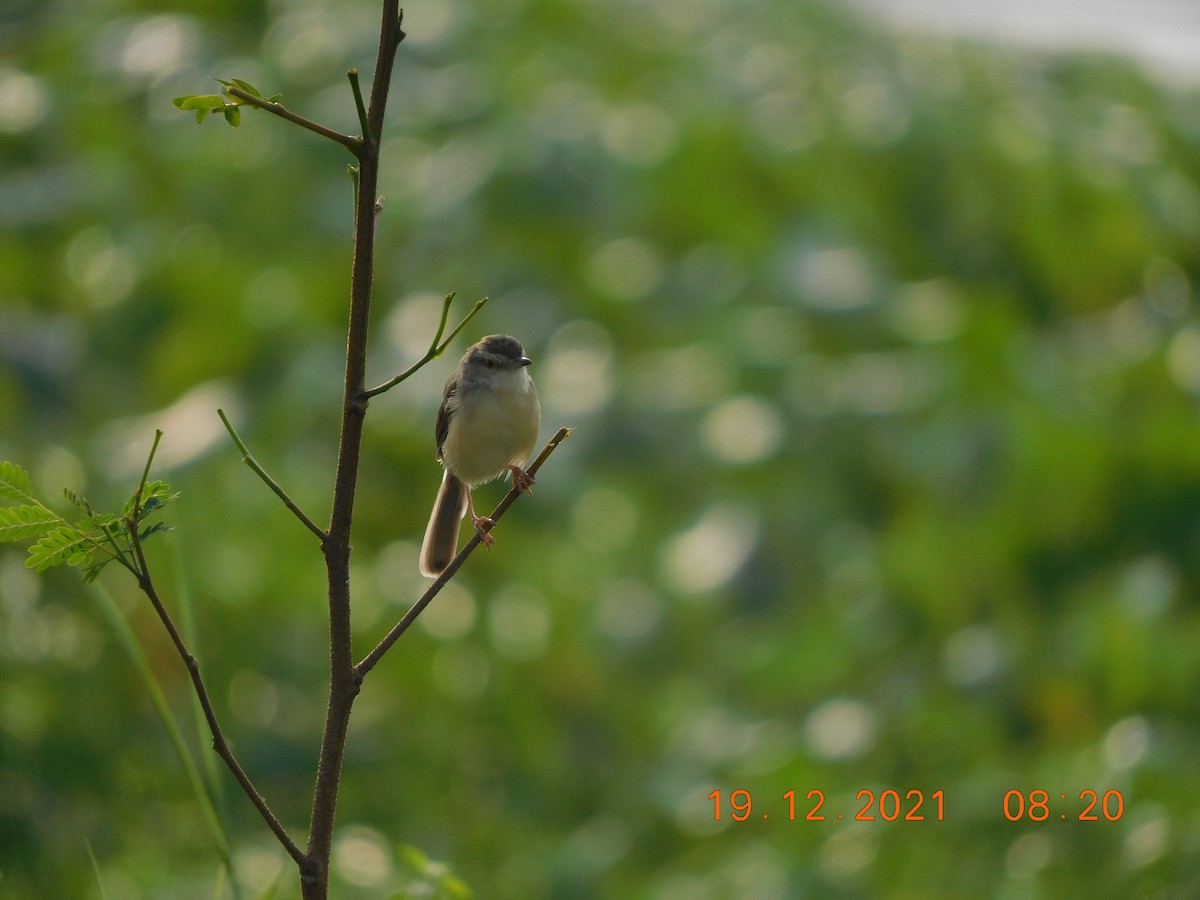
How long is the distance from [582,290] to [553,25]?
9.63 ft

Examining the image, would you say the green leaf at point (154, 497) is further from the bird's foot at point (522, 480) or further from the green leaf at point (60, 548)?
the bird's foot at point (522, 480)

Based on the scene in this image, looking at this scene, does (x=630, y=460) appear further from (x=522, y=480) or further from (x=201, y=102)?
(x=201, y=102)

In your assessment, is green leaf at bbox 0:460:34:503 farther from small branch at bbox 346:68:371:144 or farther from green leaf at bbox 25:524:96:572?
small branch at bbox 346:68:371:144

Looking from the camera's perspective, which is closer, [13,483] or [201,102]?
[201,102]

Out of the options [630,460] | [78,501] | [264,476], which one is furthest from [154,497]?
[630,460]

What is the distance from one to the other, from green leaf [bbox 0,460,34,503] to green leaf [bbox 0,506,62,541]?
0.06ft

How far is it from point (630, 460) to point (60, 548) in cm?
425

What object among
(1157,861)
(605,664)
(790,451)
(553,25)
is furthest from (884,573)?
(553,25)

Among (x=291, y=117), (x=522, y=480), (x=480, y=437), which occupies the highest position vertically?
(x=480, y=437)

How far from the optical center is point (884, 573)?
498cm

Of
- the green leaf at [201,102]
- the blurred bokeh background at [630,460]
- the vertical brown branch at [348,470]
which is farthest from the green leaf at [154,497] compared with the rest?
the blurred bokeh background at [630,460]

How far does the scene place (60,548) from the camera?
4.61ft

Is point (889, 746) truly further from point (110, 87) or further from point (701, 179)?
point (110, 87)

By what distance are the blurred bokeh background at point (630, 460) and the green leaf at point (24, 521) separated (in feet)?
6.38
